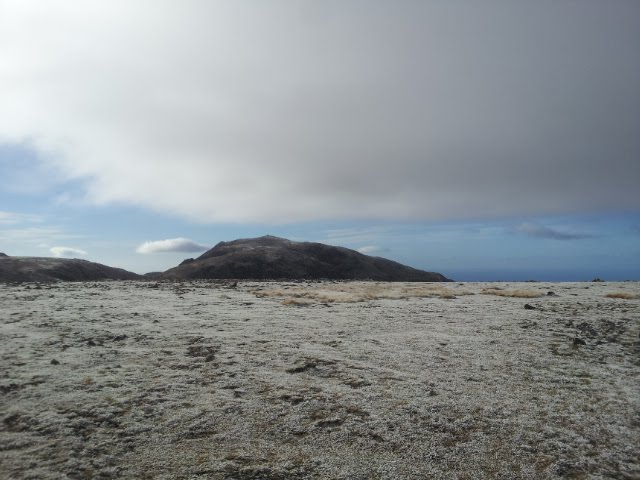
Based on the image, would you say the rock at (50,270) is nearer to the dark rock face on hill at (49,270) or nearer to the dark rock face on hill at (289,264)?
the dark rock face on hill at (49,270)

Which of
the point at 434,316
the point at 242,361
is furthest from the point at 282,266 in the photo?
the point at 242,361

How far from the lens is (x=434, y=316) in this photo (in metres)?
16.2

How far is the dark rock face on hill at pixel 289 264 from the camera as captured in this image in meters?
82.1

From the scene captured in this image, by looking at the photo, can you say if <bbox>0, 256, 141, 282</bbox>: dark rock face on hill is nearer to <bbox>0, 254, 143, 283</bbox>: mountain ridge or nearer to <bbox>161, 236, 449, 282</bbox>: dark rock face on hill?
<bbox>0, 254, 143, 283</bbox>: mountain ridge

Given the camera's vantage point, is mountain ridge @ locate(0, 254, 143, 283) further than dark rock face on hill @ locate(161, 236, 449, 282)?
No

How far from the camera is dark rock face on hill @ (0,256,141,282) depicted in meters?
58.7

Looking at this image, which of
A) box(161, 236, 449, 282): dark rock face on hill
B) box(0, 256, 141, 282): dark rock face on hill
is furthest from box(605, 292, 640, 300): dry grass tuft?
box(0, 256, 141, 282): dark rock face on hill

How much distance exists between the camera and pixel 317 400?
24.5 feet

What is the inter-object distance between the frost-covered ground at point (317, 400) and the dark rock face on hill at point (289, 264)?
57.9 meters

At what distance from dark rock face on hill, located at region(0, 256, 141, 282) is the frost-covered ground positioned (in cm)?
4911

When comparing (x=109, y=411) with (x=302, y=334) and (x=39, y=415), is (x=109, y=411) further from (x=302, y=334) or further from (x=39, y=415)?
(x=302, y=334)

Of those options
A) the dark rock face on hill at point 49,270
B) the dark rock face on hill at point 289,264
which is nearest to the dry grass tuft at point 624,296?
the dark rock face on hill at point 289,264

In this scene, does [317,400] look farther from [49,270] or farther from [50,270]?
[50,270]

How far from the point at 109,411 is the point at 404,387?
538 centimetres
